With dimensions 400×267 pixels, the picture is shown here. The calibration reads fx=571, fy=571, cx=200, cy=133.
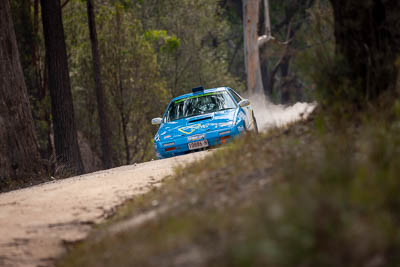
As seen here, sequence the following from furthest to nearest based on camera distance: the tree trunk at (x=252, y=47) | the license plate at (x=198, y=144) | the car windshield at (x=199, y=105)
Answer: the tree trunk at (x=252, y=47) < the car windshield at (x=199, y=105) < the license plate at (x=198, y=144)

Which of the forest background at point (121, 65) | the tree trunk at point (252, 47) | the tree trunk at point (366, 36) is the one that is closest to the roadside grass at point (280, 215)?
the tree trunk at point (366, 36)

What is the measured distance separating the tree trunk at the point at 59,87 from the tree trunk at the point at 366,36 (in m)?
9.29

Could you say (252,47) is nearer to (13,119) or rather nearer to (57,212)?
(13,119)

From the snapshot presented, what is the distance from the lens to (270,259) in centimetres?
295

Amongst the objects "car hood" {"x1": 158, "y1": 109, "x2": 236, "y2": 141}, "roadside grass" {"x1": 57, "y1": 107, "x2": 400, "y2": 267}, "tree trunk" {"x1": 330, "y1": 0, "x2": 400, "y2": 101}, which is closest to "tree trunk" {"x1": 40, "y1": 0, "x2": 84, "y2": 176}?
"car hood" {"x1": 158, "y1": 109, "x2": 236, "y2": 141}

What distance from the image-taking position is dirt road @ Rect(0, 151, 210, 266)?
5.53 meters

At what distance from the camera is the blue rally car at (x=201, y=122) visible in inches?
443

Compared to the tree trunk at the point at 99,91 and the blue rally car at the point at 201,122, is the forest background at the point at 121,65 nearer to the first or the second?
the tree trunk at the point at 99,91

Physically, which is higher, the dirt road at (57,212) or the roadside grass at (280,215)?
the roadside grass at (280,215)

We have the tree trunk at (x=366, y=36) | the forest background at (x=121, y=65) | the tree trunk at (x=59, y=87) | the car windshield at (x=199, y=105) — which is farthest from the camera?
the forest background at (x=121, y=65)

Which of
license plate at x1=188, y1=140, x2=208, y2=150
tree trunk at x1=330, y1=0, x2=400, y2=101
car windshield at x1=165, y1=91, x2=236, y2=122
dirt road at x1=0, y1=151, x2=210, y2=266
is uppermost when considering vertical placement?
tree trunk at x1=330, y1=0, x2=400, y2=101

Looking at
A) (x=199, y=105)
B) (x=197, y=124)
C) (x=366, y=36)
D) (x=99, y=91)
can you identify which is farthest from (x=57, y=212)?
(x=99, y=91)

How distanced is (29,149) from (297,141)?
309 inches

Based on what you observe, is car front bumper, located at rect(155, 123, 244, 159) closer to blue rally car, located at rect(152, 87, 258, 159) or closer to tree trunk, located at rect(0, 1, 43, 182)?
blue rally car, located at rect(152, 87, 258, 159)
